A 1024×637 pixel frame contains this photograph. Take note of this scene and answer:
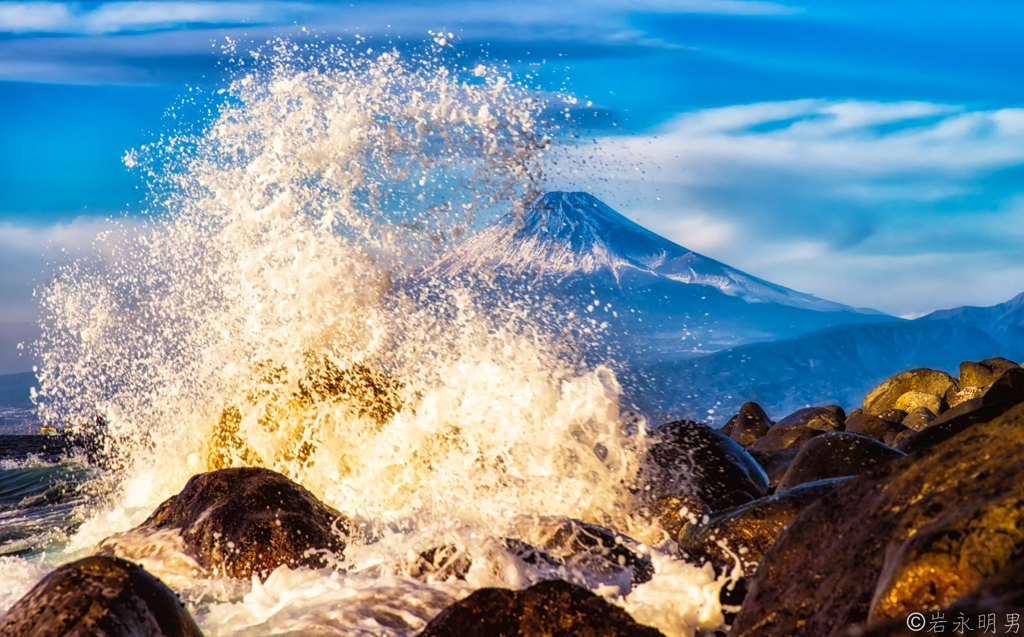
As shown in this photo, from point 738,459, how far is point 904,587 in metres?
4.99

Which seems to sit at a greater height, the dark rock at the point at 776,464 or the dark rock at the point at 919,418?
the dark rock at the point at 776,464

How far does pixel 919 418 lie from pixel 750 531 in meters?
10.9

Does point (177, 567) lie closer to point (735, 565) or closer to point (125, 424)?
point (735, 565)

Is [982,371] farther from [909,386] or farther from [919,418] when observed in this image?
[919,418]

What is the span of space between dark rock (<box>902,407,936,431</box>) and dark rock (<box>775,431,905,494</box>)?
8.64 metres

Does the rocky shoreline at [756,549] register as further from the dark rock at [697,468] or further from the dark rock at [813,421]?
the dark rock at [813,421]

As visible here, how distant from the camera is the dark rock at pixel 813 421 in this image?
555 inches

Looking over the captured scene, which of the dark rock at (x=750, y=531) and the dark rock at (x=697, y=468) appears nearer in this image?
the dark rock at (x=750, y=531)

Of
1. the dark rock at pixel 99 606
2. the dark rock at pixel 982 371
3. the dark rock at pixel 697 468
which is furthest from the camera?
the dark rock at pixel 982 371

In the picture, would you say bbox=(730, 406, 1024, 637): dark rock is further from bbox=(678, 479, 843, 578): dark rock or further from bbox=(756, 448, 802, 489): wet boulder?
bbox=(756, 448, 802, 489): wet boulder

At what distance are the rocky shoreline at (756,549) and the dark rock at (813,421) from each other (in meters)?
7.75

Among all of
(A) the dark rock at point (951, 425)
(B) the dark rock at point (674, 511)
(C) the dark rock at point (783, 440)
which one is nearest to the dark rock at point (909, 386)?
(C) the dark rock at point (783, 440)

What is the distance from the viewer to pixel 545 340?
876 centimetres

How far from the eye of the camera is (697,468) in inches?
266
